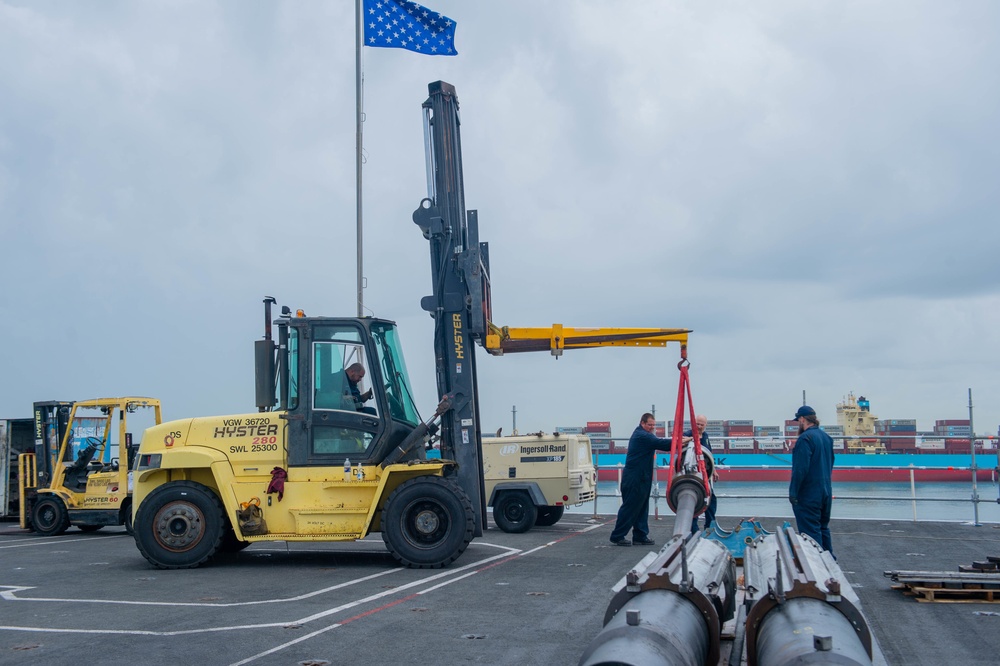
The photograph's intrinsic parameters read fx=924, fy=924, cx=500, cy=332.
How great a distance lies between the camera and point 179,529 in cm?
1125

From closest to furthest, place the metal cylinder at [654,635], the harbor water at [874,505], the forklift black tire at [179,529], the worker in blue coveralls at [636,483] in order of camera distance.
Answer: the metal cylinder at [654,635] → the forklift black tire at [179,529] → the worker in blue coveralls at [636,483] → the harbor water at [874,505]

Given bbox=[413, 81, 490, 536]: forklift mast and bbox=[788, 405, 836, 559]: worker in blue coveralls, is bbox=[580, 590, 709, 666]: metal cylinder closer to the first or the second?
bbox=[788, 405, 836, 559]: worker in blue coveralls

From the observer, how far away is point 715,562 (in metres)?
6.83

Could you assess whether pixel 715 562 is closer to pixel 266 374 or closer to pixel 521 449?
pixel 266 374

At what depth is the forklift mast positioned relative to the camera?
11984 mm

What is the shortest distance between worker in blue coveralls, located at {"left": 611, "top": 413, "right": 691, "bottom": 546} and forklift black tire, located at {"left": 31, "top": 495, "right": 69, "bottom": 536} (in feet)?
36.6

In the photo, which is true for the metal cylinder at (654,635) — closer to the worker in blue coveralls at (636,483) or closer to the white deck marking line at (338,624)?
the white deck marking line at (338,624)

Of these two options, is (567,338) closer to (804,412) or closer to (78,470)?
(804,412)

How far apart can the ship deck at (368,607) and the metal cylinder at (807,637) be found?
1680 millimetres

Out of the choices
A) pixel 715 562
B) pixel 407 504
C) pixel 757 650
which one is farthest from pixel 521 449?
pixel 757 650

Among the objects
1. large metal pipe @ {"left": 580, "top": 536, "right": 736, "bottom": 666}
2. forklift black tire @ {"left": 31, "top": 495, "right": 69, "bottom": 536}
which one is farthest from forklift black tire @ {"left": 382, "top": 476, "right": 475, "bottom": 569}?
forklift black tire @ {"left": 31, "top": 495, "right": 69, "bottom": 536}

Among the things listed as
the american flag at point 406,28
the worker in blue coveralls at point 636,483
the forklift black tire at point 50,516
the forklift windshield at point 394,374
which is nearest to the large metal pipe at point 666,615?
the forklift windshield at point 394,374

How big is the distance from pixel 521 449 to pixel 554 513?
1696 millimetres

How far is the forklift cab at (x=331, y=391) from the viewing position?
11258mm
